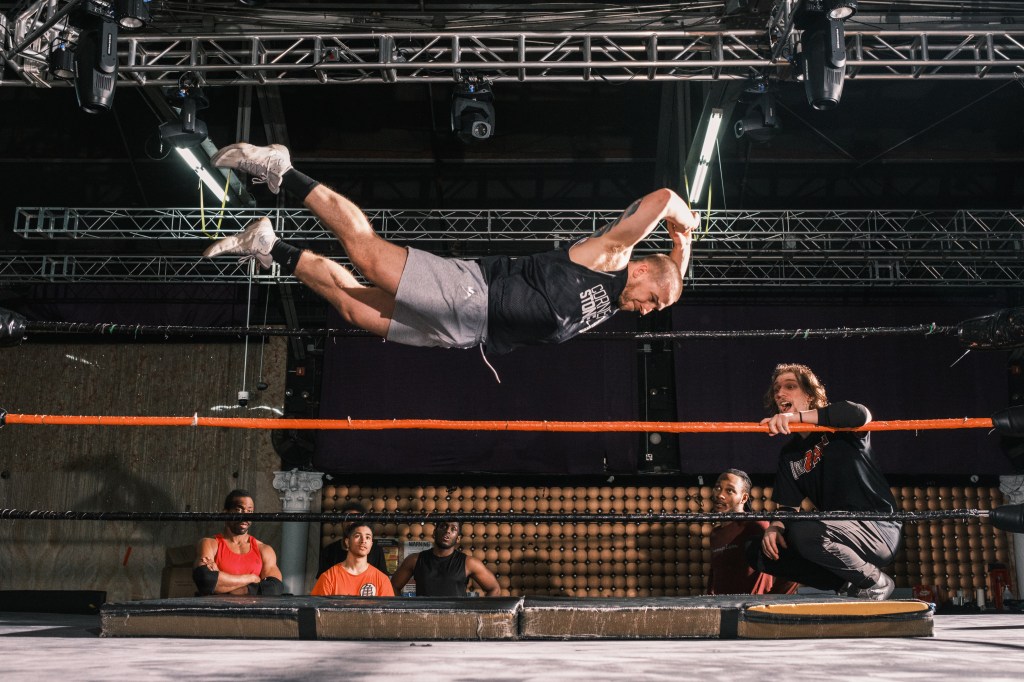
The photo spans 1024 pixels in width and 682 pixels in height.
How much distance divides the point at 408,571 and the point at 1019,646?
14.6 ft

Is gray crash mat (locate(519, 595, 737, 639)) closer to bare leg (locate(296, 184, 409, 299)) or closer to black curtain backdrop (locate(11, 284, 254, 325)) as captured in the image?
bare leg (locate(296, 184, 409, 299))

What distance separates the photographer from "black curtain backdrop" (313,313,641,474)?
28.7ft

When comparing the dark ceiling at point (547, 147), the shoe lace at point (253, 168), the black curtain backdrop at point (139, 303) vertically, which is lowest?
the shoe lace at point (253, 168)

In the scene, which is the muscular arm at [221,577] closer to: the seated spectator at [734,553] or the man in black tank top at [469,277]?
the man in black tank top at [469,277]

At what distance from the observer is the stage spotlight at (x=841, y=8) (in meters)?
4.80

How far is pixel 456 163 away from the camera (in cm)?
906

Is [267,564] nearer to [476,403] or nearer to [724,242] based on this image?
[476,403]

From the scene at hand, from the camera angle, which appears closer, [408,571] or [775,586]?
[775,586]

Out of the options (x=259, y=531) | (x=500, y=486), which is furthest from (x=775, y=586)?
(x=259, y=531)

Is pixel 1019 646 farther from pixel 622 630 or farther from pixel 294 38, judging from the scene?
pixel 294 38

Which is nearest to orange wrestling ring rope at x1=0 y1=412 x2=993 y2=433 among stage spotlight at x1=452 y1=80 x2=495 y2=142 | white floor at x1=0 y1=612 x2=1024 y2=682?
white floor at x1=0 y1=612 x2=1024 y2=682

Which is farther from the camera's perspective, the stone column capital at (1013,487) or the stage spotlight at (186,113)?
the stone column capital at (1013,487)

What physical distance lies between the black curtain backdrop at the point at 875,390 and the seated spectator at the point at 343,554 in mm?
3416

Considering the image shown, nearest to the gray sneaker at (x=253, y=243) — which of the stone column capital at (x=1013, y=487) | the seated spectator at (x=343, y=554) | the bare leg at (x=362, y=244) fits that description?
the bare leg at (x=362, y=244)
